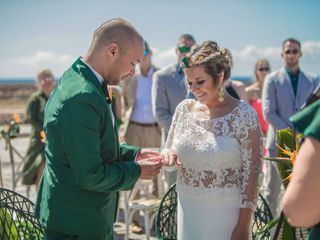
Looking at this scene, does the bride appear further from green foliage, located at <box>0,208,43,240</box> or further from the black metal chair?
green foliage, located at <box>0,208,43,240</box>

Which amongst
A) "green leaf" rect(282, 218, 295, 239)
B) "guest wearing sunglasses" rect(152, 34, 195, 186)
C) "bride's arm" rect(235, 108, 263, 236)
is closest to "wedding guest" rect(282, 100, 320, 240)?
"green leaf" rect(282, 218, 295, 239)

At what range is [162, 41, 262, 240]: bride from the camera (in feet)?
9.76

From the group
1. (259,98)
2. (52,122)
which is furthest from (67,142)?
(259,98)

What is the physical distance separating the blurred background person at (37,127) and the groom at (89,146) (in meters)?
4.11

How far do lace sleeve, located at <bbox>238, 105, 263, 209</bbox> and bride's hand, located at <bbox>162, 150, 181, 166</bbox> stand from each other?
0.42m

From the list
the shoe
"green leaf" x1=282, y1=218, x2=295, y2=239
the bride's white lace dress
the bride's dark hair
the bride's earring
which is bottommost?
the shoe

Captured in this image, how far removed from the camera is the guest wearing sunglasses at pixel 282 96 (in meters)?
5.95

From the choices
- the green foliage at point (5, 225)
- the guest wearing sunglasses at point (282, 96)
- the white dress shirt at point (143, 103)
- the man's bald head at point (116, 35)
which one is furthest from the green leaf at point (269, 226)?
the white dress shirt at point (143, 103)

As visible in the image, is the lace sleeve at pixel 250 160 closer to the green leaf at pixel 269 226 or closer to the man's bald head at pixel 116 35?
the green leaf at pixel 269 226

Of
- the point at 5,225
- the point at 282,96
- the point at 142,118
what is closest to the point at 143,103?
the point at 142,118

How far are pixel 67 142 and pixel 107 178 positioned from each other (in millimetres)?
265

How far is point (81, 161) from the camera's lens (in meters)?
2.46

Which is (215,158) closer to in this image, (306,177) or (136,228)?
(306,177)

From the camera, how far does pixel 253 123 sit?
9.82 feet
